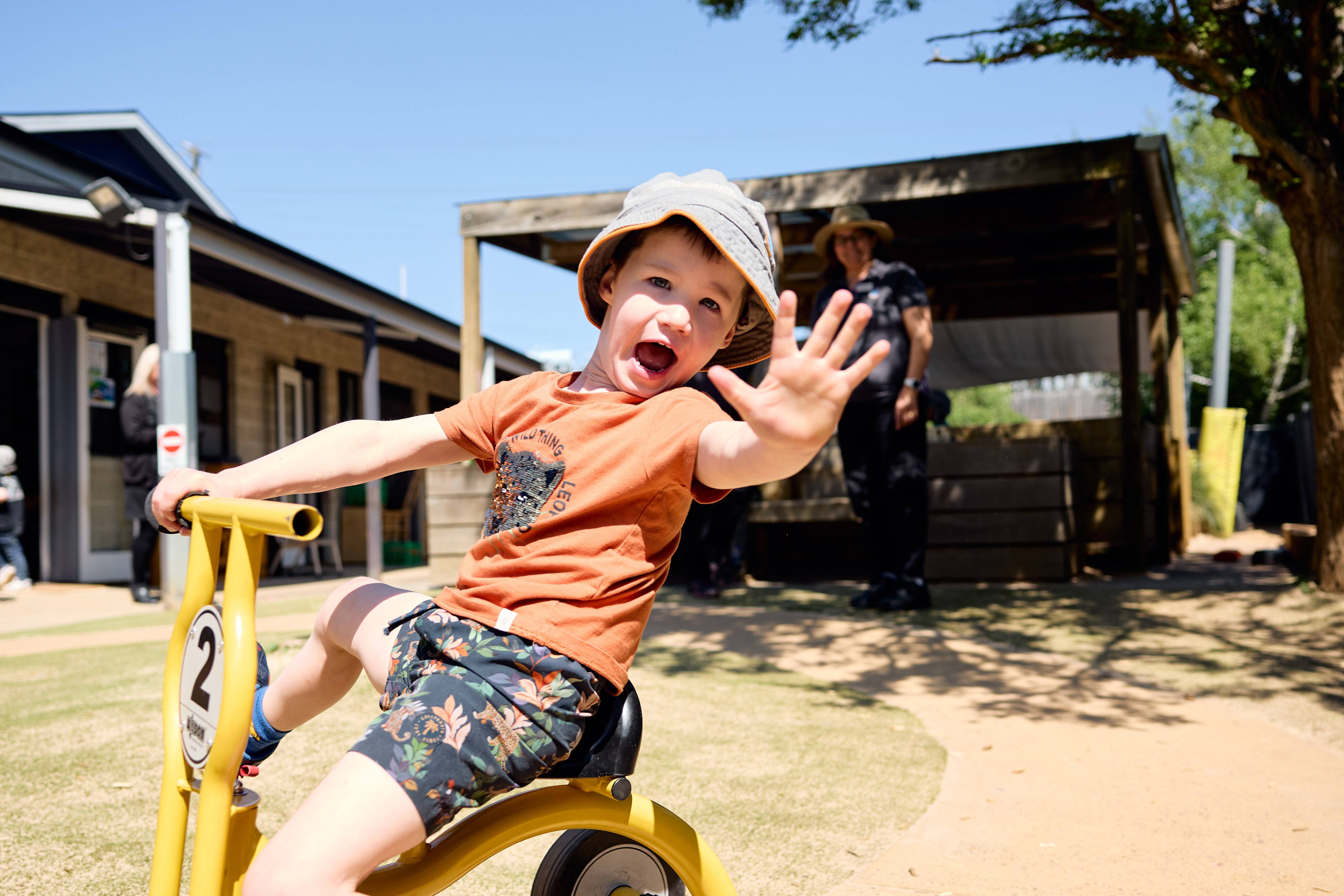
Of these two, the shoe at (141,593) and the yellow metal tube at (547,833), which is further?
the shoe at (141,593)

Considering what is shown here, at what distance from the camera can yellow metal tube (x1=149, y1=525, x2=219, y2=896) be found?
1489mm

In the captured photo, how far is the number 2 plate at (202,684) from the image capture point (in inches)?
58.5

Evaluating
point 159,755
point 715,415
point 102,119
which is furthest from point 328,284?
point 715,415

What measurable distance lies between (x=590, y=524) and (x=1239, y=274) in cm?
3679

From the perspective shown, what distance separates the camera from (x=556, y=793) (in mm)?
1622

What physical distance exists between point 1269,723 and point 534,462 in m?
3.28

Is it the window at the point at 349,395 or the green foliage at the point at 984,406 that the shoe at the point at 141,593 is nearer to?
the window at the point at 349,395

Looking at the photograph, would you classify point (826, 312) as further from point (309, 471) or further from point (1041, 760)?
point (1041, 760)

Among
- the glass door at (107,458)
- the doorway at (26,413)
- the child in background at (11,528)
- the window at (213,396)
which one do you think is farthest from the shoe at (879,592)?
the window at (213,396)

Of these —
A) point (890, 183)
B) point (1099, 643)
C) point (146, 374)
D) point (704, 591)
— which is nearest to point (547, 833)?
point (1099, 643)

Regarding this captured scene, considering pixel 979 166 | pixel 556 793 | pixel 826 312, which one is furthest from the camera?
pixel 979 166

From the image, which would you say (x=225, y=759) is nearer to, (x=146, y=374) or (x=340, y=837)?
(x=340, y=837)

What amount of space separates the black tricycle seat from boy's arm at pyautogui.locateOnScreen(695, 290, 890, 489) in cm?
46

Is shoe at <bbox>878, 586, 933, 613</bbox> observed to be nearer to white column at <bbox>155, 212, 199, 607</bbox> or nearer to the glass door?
white column at <bbox>155, 212, 199, 607</bbox>
